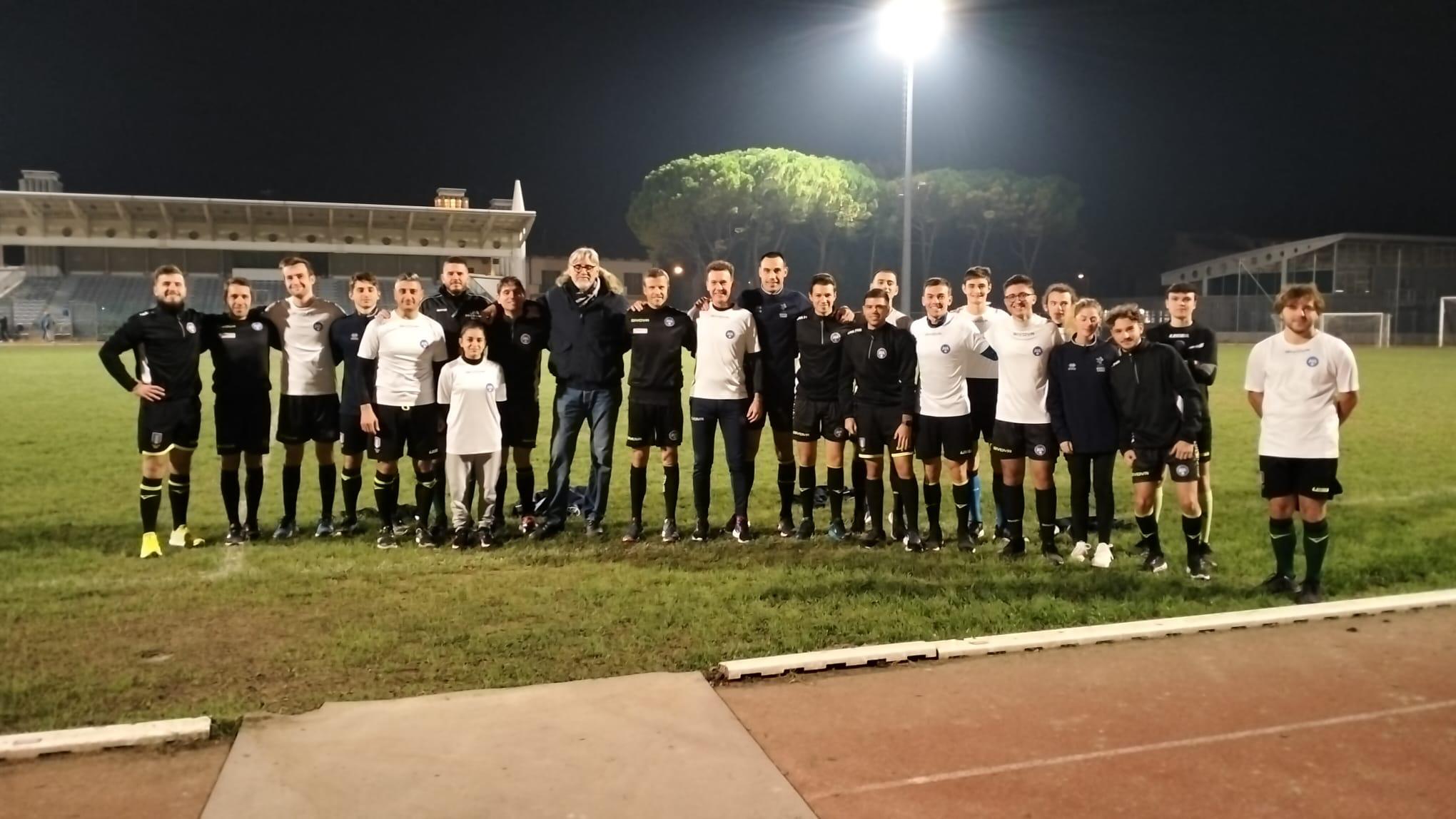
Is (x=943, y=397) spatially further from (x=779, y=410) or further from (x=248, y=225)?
(x=248, y=225)

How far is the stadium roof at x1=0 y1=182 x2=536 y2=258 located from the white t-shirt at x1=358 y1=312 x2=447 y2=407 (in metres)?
49.5

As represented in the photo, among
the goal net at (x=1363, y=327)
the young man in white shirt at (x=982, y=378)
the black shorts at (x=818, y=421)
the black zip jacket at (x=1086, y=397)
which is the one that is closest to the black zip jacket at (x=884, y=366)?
the black shorts at (x=818, y=421)

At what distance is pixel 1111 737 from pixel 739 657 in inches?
65.1

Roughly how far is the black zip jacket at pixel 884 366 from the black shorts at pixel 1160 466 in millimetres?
1497

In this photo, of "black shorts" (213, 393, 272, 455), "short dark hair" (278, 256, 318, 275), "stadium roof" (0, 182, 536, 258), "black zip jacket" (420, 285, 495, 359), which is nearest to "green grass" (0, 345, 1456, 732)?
"black shorts" (213, 393, 272, 455)

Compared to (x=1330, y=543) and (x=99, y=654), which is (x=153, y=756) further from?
(x=1330, y=543)

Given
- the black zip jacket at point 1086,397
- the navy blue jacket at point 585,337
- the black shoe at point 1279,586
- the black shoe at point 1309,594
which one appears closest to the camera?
the black shoe at point 1309,594

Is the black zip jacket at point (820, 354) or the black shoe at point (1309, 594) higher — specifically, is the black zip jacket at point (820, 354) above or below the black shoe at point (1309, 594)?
above

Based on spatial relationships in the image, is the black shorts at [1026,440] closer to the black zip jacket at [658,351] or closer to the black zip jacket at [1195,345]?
the black zip jacket at [1195,345]

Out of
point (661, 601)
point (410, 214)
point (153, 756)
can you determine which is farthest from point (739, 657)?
point (410, 214)

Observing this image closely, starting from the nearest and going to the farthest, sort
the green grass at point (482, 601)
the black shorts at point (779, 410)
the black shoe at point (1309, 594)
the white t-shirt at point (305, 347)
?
1. the green grass at point (482, 601)
2. the black shoe at point (1309, 594)
3. the white t-shirt at point (305, 347)
4. the black shorts at point (779, 410)

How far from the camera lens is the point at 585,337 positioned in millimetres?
7531

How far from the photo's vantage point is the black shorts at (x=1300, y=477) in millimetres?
5828

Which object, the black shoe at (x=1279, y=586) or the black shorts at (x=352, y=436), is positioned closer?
the black shoe at (x=1279, y=586)
